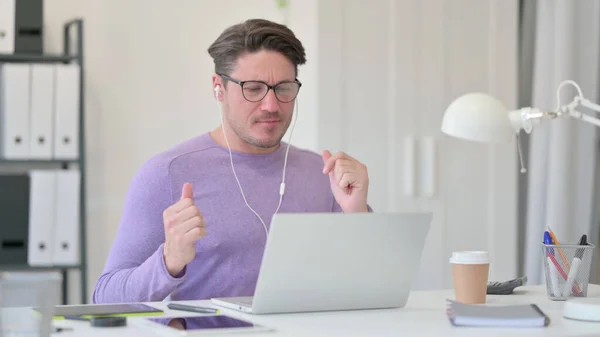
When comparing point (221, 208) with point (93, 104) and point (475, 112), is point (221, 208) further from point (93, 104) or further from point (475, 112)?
point (93, 104)

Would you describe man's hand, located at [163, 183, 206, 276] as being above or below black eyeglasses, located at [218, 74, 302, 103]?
below

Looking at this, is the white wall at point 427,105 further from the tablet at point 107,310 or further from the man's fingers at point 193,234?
the tablet at point 107,310

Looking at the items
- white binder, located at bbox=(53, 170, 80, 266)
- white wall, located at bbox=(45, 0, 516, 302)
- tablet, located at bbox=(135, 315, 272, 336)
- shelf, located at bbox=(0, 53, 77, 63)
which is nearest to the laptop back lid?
tablet, located at bbox=(135, 315, 272, 336)

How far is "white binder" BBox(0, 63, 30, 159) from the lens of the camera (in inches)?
135

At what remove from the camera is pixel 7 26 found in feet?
11.4

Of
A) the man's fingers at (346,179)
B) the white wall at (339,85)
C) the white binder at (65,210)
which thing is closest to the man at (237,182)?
the man's fingers at (346,179)

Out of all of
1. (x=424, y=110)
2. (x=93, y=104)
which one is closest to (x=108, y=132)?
(x=93, y=104)

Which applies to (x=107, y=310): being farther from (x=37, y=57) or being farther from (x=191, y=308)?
(x=37, y=57)

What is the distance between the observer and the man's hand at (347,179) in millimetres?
2100

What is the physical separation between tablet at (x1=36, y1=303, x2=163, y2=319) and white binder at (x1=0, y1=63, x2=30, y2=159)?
1.89 m

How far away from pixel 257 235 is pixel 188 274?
0.63 feet

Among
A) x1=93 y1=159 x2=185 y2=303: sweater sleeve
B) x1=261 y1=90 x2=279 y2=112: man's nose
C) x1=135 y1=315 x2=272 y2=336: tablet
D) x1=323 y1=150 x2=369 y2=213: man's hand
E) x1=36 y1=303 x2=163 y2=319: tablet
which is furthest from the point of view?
x1=261 y1=90 x2=279 y2=112: man's nose

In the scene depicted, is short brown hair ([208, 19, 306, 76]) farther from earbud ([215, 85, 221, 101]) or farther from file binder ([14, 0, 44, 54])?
file binder ([14, 0, 44, 54])

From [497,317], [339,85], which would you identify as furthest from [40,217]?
[497,317]
